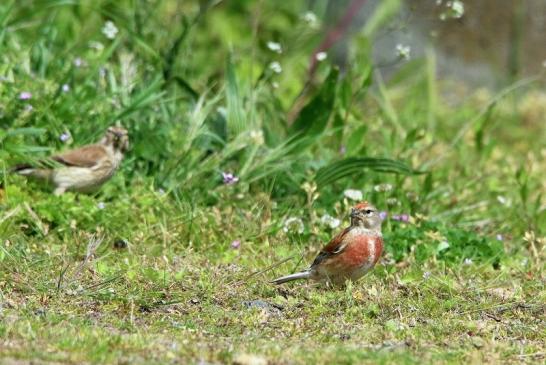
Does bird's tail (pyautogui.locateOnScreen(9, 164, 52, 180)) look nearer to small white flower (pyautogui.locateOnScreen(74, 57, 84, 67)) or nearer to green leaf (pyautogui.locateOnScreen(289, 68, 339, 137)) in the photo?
small white flower (pyautogui.locateOnScreen(74, 57, 84, 67))

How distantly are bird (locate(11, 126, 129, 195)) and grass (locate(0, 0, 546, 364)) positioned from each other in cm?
11

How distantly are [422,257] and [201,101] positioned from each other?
2190mm

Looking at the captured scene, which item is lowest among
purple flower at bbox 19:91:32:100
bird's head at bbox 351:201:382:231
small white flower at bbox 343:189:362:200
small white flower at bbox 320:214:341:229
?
purple flower at bbox 19:91:32:100

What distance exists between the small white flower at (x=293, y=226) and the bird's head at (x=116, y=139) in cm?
125

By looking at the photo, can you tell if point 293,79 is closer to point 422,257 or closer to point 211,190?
point 211,190

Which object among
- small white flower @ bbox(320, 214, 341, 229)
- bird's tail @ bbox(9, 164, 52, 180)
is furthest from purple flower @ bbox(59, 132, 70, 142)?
small white flower @ bbox(320, 214, 341, 229)

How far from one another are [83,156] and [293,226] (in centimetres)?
144

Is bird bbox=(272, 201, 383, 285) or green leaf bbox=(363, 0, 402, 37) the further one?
green leaf bbox=(363, 0, 402, 37)

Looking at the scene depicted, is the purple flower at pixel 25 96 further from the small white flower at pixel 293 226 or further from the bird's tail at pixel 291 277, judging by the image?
the bird's tail at pixel 291 277

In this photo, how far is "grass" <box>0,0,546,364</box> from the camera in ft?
17.7

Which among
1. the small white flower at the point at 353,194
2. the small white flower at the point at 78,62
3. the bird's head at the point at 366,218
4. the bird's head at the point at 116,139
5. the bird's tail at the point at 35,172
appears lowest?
the bird's tail at the point at 35,172

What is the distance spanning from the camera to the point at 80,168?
7562mm

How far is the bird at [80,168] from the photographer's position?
7543mm

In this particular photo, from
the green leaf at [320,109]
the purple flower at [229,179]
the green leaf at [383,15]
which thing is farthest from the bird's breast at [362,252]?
the green leaf at [383,15]
